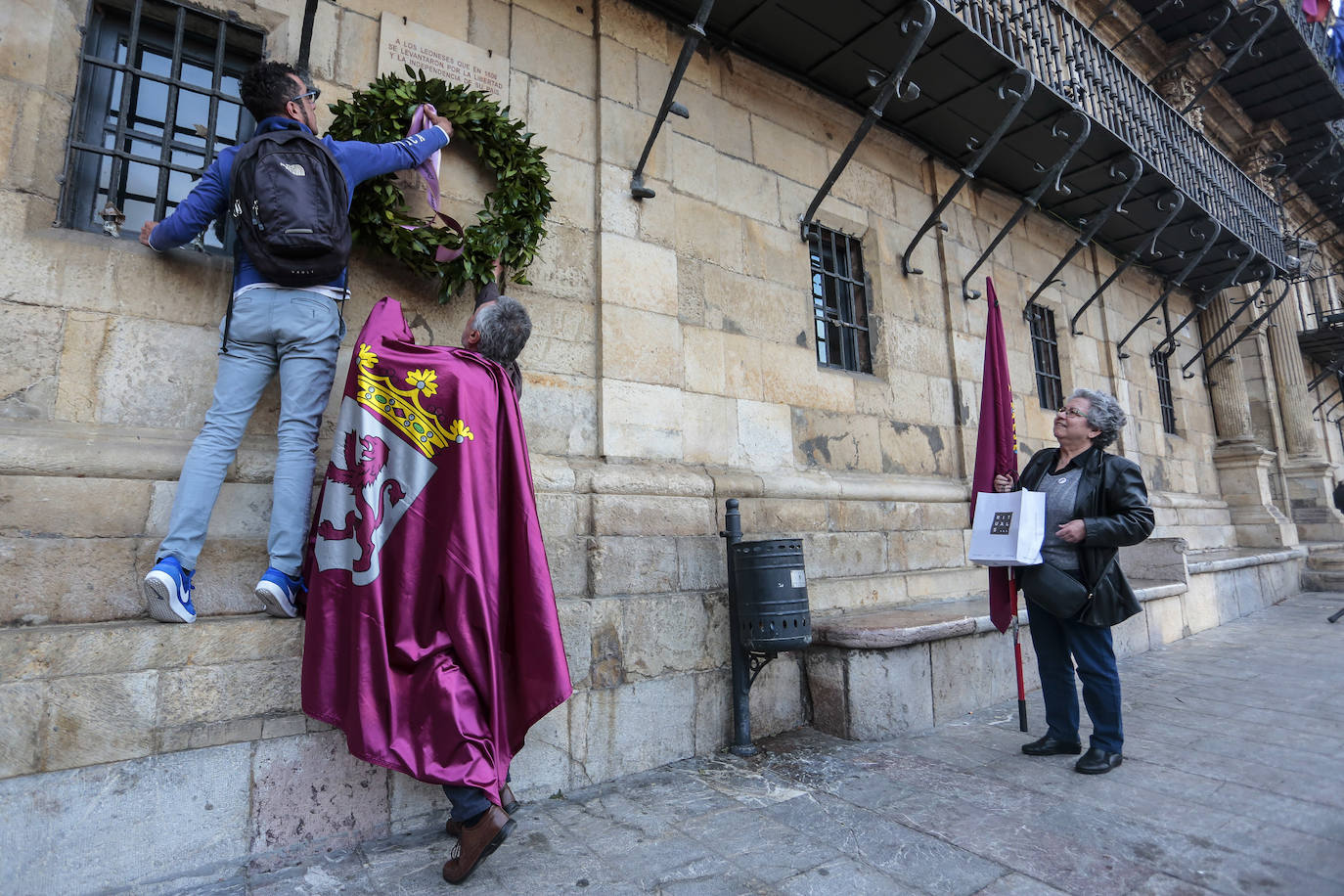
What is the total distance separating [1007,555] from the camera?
138 inches

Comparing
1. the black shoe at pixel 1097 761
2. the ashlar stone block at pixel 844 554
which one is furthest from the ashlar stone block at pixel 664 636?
the black shoe at pixel 1097 761

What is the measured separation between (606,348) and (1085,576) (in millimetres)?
2842

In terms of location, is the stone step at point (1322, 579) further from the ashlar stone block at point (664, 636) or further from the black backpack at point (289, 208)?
the black backpack at point (289, 208)

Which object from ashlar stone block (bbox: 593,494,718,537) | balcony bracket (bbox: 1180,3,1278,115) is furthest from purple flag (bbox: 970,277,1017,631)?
balcony bracket (bbox: 1180,3,1278,115)

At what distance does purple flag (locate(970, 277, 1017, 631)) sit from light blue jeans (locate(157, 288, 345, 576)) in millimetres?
3385

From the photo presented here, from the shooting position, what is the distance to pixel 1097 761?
3285 mm

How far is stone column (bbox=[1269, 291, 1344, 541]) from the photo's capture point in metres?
11.9

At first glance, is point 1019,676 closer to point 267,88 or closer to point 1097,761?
point 1097,761

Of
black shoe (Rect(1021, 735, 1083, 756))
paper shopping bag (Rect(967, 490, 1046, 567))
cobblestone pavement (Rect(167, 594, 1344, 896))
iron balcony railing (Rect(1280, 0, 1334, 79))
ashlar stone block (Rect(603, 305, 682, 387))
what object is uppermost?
iron balcony railing (Rect(1280, 0, 1334, 79))

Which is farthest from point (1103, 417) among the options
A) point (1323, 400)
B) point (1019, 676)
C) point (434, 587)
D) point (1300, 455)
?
point (1323, 400)

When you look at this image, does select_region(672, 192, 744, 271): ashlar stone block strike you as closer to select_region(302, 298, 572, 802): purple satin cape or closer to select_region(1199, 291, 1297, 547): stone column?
select_region(302, 298, 572, 802): purple satin cape

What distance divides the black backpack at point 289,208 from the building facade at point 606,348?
0.59m

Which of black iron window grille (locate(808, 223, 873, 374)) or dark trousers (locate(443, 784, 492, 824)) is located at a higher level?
black iron window grille (locate(808, 223, 873, 374))

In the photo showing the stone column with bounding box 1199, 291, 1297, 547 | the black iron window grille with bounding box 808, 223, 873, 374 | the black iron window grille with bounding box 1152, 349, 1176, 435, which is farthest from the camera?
the stone column with bounding box 1199, 291, 1297, 547
